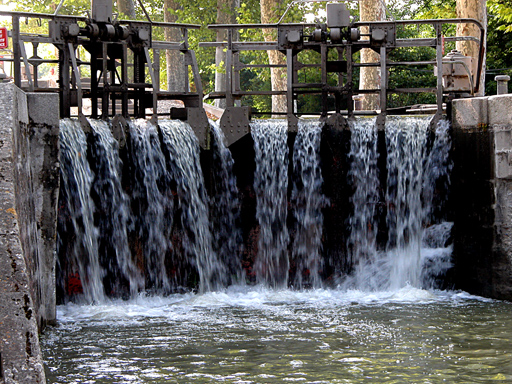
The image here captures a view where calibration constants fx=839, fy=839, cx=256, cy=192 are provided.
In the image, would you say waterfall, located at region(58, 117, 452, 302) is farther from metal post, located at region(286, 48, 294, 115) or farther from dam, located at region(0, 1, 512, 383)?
metal post, located at region(286, 48, 294, 115)

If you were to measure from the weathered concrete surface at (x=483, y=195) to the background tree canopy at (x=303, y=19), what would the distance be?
571 cm

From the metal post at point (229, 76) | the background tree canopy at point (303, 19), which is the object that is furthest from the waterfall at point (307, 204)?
the background tree canopy at point (303, 19)

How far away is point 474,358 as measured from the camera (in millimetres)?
7875

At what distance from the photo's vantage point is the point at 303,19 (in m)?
24.5

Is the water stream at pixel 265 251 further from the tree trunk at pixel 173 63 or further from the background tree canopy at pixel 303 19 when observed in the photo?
the tree trunk at pixel 173 63

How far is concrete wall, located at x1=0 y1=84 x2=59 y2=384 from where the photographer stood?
471cm

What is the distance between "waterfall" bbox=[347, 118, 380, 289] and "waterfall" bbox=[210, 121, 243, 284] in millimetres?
1711

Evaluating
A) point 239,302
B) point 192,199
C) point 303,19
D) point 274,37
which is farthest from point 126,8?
point 239,302

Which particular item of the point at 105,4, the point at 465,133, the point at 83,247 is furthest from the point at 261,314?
the point at 105,4

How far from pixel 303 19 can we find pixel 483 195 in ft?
46.1

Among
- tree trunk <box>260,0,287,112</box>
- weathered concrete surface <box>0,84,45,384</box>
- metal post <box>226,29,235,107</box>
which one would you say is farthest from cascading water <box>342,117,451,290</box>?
tree trunk <box>260,0,287,112</box>

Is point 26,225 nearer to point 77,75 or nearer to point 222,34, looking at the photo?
point 77,75

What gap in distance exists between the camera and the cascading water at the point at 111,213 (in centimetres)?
1150

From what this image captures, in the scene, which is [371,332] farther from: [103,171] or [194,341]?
[103,171]
